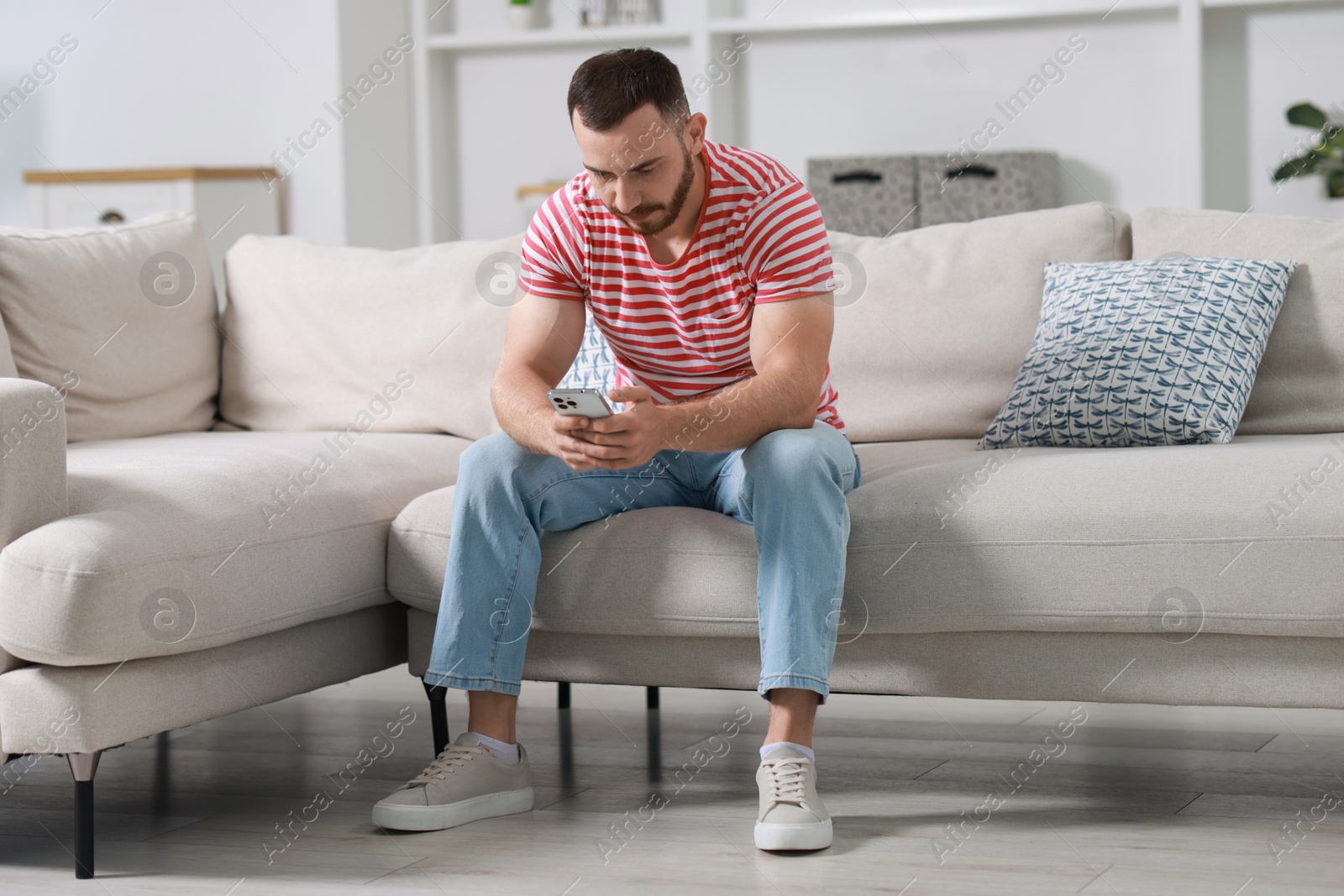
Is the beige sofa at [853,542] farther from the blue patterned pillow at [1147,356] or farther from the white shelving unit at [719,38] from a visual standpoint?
the white shelving unit at [719,38]

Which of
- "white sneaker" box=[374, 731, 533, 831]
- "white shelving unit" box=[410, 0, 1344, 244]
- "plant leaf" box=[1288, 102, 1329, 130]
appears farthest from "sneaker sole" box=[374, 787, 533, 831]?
"plant leaf" box=[1288, 102, 1329, 130]

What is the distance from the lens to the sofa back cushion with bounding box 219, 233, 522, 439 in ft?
8.29

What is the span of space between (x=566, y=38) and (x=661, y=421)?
10.5 feet

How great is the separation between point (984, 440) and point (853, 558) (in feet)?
1.73

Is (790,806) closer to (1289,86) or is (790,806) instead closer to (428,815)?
(428,815)

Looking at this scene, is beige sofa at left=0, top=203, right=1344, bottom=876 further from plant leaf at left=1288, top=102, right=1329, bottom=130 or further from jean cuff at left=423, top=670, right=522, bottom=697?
plant leaf at left=1288, top=102, right=1329, bottom=130

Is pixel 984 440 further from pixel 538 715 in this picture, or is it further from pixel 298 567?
pixel 298 567

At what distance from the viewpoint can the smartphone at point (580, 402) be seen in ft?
5.31

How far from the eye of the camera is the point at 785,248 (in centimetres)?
179

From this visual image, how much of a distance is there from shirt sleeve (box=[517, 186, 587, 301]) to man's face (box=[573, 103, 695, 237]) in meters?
0.09

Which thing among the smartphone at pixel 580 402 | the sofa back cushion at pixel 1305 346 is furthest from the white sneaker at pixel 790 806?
the sofa back cushion at pixel 1305 346

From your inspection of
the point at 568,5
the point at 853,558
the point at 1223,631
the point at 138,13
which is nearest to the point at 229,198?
the point at 138,13

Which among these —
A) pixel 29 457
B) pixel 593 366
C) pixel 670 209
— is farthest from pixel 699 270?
pixel 29 457

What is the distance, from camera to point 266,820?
1854 mm
